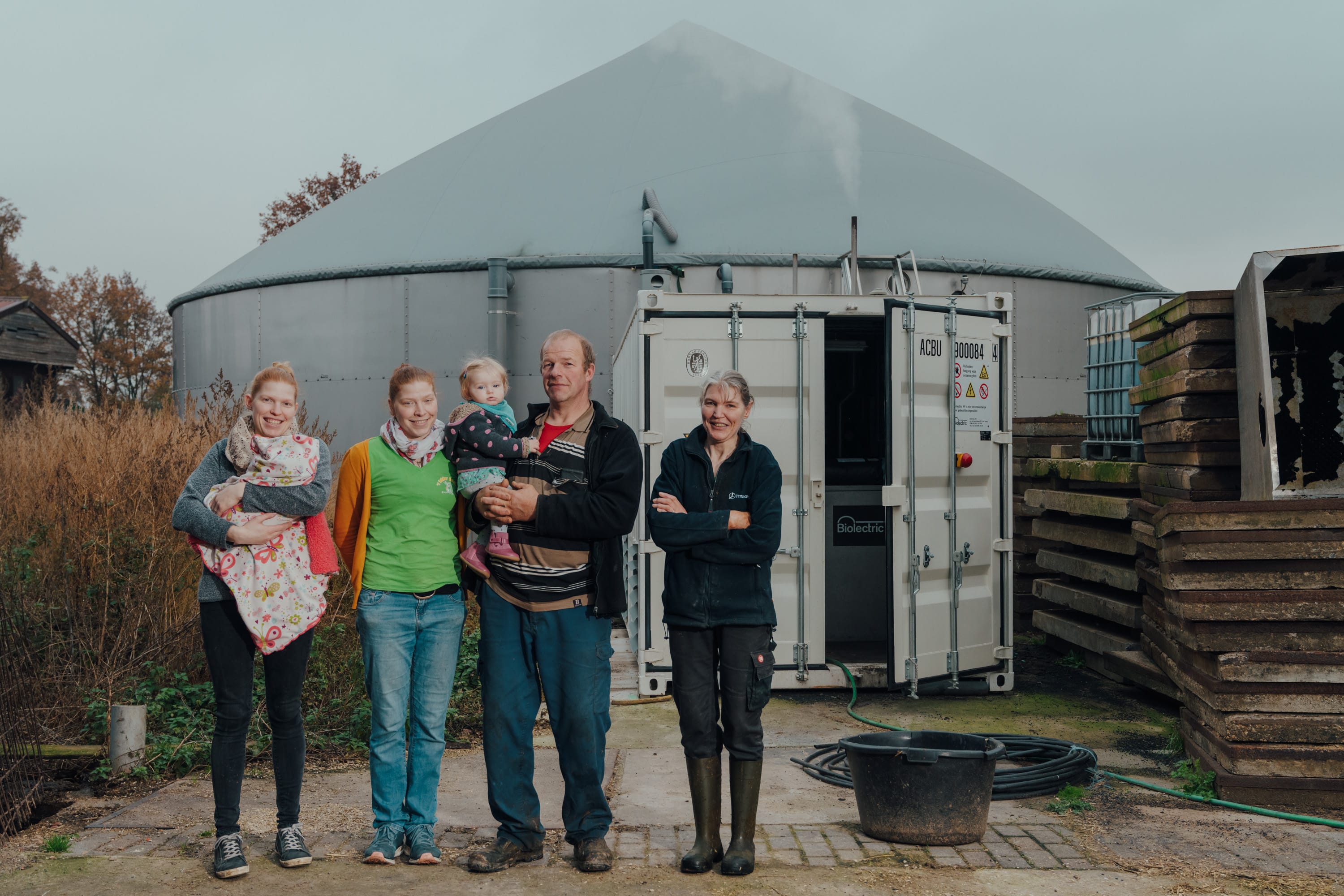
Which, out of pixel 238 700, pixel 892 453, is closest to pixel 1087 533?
pixel 892 453

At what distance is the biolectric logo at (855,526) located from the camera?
8.15 m

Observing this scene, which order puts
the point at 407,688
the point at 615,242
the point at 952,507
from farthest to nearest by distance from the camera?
the point at 615,242
the point at 952,507
the point at 407,688

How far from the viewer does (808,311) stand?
23.2 ft

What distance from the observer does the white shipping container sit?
6.98 meters

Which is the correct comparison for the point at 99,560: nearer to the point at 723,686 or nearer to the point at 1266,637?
the point at 723,686

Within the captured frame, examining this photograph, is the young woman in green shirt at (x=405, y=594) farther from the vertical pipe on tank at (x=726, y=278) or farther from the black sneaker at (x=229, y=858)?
the vertical pipe on tank at (x=726, y=278)

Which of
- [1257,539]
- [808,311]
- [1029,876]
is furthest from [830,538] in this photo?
[1029,876]

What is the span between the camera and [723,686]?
13.5 ft

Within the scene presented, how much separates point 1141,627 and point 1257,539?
2248 mm

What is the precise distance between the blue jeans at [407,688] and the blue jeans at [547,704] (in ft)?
0.50

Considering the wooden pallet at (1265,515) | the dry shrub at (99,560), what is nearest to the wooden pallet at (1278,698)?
the wooden pallet at (1265,515)

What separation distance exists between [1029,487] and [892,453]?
371 cm

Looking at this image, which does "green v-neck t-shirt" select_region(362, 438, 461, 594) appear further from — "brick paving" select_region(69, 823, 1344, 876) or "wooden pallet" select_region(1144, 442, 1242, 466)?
"wooden pallet" select_region(1144, 442, 1242, 466)

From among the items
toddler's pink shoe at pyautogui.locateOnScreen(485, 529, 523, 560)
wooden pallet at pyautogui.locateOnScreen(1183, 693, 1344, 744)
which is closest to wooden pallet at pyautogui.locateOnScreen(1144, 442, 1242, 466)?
wooden pallet at pyautogui.locateOnScreen(1183, 693, 1344, 744)
